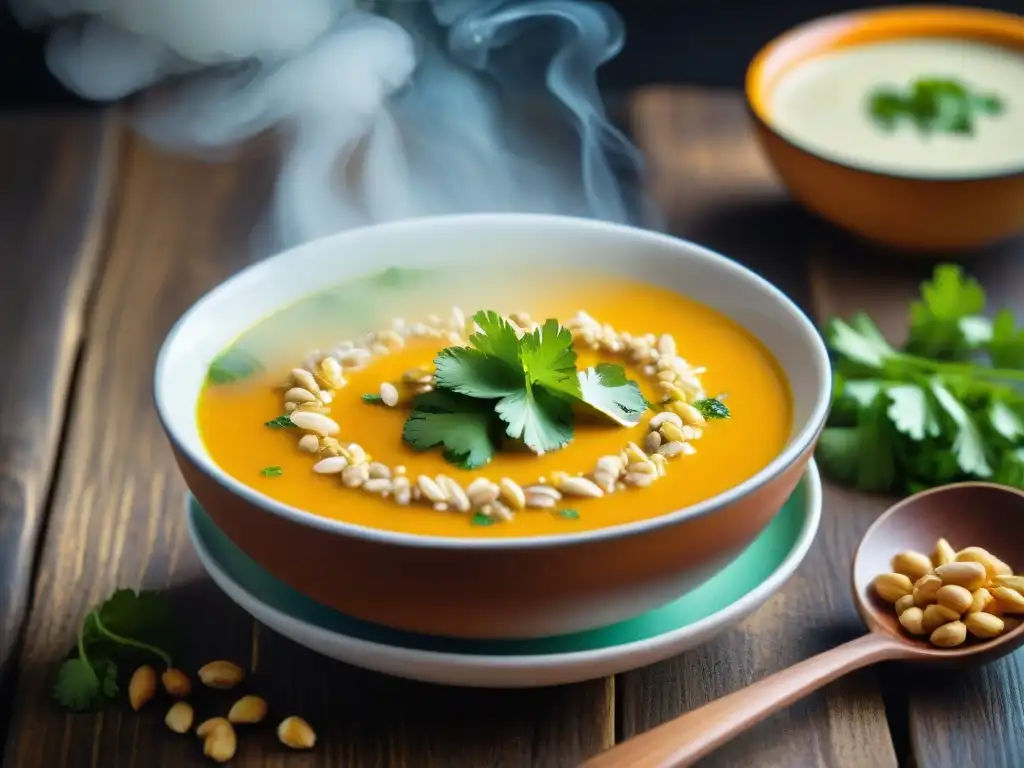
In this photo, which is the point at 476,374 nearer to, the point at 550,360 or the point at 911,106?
the point at 550,360

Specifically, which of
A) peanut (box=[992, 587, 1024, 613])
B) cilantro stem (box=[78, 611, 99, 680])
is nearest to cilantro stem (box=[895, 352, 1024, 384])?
peanut (box=[992, 587, 1024, 613])

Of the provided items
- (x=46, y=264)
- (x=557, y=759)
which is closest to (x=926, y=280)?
(x=557, y=759)

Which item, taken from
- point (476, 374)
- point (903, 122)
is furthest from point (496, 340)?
point (903, 122)

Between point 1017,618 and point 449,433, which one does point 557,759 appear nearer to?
point 449,433

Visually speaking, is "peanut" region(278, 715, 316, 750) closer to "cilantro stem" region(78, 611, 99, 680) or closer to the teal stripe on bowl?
the teal stripe on bowl

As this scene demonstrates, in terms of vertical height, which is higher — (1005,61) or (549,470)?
(549,470)

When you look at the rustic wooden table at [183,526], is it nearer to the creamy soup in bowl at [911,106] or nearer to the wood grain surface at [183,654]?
the wood grain surface at [183,654]
